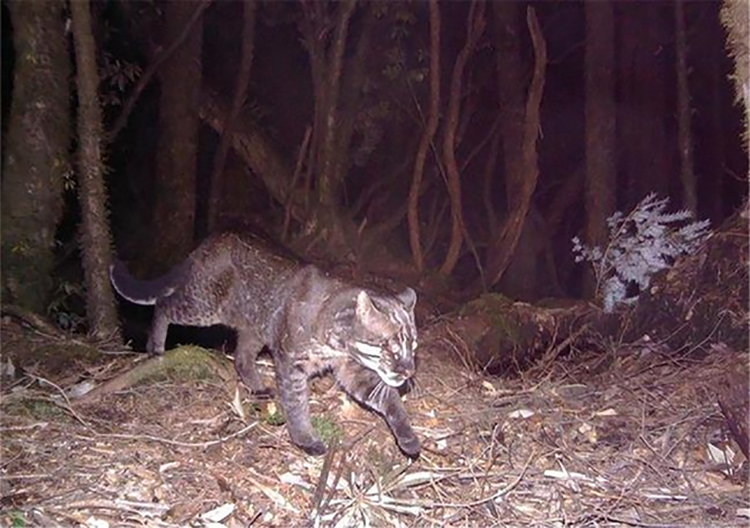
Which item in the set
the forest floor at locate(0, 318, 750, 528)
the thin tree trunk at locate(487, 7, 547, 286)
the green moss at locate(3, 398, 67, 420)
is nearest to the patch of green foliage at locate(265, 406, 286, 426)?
the forest floor at locate(0, 318, 750, 528)

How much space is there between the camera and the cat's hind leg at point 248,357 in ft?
17.2

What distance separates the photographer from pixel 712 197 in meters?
12.3

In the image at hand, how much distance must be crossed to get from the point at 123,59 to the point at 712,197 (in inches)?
332

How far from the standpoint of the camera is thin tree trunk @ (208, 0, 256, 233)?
905cm

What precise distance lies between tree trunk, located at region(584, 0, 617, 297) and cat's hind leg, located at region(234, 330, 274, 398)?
4.29 metres

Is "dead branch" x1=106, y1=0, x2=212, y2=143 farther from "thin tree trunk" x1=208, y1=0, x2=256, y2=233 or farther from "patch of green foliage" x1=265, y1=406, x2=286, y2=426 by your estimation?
"patch of green foliage" x1=265, y1=406, x2=286, y2=426

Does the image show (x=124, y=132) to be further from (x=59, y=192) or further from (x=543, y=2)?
(x=543, y=2)

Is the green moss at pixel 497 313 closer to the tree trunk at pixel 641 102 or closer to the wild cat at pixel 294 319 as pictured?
the wild cat at pixel 294 319

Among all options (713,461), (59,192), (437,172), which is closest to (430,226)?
(437,172)

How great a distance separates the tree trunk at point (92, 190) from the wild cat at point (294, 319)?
0.33 meters

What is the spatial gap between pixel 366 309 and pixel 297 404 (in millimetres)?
638

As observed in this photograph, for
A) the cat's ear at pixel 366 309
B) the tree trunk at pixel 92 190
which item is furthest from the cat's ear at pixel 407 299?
the tree trunk at pixel 92 190

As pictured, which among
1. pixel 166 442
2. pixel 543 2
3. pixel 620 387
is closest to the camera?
pixel 166 442

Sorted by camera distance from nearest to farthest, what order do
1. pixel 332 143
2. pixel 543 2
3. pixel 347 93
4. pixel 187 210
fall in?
1. pixel 187 210
2. pixel 332 143
3. pixel 347 93
4. pixel 543 2
